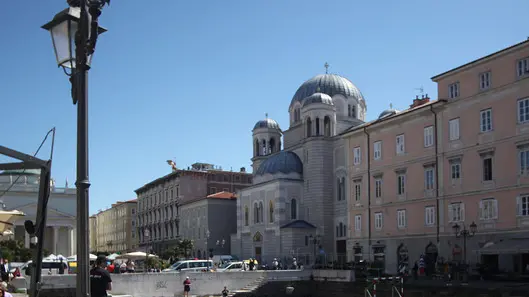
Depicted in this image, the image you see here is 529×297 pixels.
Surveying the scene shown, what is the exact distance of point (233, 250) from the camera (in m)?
75.6

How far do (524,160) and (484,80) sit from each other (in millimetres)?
5873

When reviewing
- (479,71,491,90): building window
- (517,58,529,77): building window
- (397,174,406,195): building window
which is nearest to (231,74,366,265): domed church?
(397,174,406,195): building window

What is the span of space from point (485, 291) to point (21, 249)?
39.2m

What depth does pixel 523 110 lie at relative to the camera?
129 feet

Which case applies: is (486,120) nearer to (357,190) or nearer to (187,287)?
(357,190)

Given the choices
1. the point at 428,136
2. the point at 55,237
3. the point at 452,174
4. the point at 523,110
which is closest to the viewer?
the point at 523,110

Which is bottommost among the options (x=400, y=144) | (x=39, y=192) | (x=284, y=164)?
(x=39, y=192)

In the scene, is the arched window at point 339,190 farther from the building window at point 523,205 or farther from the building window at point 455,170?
the building window at point 523,205

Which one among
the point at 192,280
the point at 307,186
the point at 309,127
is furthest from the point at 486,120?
the point at 309,127

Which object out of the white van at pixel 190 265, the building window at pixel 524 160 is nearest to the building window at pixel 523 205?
the building window at pixel 524 160

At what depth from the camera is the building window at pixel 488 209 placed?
40812 mm

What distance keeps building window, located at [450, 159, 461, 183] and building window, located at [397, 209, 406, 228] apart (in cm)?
579

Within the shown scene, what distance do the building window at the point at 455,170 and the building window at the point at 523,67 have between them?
7336 millimetres

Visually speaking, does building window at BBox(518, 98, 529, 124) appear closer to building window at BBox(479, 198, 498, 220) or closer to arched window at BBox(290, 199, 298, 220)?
building window at BBox(479, 198, 498, 220)
